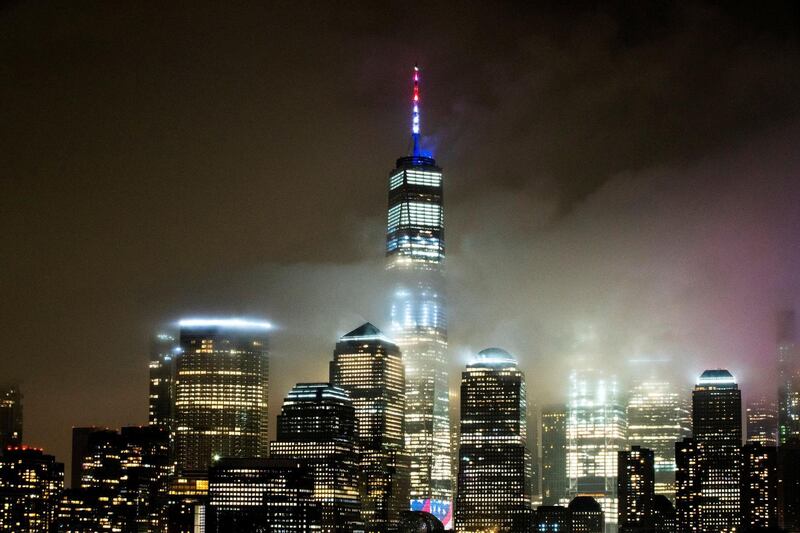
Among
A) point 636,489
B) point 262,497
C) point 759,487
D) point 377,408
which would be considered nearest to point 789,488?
point 759,487

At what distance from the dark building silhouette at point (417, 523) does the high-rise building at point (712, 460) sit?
2034cm

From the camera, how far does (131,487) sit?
14388cm

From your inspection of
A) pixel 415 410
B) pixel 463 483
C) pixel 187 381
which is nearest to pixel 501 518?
pixel 463 483

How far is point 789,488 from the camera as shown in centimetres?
14862

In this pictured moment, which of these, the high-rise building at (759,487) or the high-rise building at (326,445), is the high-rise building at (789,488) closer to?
the high-rise building at (759,487)

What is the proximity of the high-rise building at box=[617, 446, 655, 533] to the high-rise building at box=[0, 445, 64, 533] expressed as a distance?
4673 cm

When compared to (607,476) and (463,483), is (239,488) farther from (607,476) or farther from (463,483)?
(607,476)

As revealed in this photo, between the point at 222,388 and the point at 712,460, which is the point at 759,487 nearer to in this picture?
the point at 712,460

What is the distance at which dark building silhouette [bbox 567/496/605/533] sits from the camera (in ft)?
509

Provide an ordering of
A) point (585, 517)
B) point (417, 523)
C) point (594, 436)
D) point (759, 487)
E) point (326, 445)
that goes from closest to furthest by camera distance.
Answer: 1. point (326, 445)
2. point (759, 487)
3. point (417, 523)
4. point (585, 517)
5. point (594, 436)

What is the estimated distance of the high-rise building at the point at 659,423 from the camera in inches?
7106

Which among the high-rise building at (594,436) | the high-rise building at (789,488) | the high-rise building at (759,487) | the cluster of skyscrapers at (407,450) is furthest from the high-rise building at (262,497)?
the high-rise building at (594,436)

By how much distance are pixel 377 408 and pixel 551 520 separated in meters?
17.7

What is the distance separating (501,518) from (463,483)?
618 centimetres
